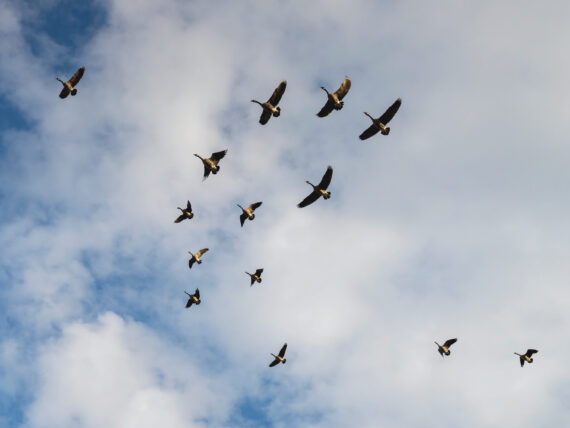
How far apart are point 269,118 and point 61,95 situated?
16.9m

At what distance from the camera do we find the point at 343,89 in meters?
35.4

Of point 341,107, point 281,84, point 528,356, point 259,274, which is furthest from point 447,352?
point 281,84

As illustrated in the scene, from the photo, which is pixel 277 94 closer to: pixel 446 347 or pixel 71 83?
pixel 71 83

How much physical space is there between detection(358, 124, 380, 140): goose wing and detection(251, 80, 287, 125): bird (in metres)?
6.09

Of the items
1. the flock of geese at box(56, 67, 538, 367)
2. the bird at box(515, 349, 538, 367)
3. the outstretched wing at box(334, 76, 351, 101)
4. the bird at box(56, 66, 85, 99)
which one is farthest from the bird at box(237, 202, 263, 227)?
the bird at box(515, 349, 538, 367)

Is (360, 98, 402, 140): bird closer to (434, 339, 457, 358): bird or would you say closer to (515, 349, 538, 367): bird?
(434, 339, 457, 358): bird

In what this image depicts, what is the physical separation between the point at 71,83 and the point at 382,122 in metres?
24.3

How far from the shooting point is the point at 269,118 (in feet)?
120

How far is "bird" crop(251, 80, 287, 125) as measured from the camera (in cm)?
3559

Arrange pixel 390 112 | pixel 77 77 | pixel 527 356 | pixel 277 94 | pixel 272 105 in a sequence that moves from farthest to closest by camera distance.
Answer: pixel 527 356
pixel 77 77
pixel 272 105
pixel 277 94
pixel 390 112

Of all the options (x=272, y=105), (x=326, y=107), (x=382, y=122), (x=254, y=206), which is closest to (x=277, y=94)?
(x=272, y=105)

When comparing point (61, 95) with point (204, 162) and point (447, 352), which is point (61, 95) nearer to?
point (204, 162)

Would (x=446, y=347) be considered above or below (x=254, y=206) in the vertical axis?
below

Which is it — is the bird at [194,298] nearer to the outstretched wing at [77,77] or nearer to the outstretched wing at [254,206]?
the outstretched wing at [254,206]
